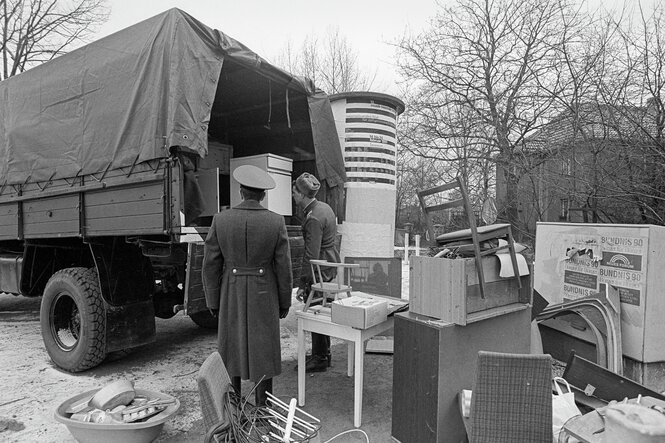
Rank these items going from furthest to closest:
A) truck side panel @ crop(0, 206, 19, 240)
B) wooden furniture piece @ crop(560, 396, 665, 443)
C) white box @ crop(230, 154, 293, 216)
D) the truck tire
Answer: white box @ crop(230, 154, 293, 216), truck side panel @ crop(0, 206, 19, 240), the truck tire, wooden furniture piece @ crop(560, 396, 665, 443)

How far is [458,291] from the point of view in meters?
2.40

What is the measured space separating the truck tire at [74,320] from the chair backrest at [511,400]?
346cm

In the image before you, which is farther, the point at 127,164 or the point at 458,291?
the point at 127,164

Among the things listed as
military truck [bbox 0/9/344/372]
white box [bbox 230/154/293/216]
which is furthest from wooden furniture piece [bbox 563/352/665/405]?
white box [bbox 230/154/293/216]

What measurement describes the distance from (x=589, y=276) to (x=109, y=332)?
4.26 m

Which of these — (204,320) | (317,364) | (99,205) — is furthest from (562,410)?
(204,320)

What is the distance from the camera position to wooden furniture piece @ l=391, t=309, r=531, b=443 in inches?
93.6

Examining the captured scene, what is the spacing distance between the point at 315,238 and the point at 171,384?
1.87 metres

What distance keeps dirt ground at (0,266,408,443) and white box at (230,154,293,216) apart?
1.63 m

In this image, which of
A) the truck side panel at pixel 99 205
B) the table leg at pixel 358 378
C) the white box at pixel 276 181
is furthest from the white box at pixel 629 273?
the truck side panel at pixel 99 205

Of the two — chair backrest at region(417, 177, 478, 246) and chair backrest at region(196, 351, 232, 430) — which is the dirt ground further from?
chair backrest at region(417, 177, 478, 246)

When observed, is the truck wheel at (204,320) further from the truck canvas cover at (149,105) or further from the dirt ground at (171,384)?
the truck canvas cover at (149,105)

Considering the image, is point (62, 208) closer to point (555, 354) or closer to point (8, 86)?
point (8, 86)

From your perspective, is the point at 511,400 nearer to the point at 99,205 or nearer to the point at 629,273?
the point at 629,273
